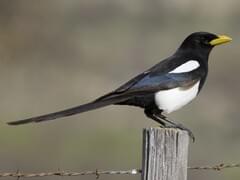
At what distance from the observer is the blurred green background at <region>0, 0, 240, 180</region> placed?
36.0ft

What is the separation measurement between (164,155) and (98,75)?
10068 millimetres

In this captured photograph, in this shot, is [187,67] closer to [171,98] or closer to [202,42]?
[171,98]

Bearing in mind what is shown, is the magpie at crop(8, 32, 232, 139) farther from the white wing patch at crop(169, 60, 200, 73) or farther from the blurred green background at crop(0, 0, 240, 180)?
the blurred green background at crop(0, 0, 240, 180)

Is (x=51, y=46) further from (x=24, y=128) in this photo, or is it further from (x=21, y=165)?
(x=21, y=165)

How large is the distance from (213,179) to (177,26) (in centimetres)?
705

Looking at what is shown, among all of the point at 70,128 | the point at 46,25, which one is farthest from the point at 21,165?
the point at 46,25

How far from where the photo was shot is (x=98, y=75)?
14.6m

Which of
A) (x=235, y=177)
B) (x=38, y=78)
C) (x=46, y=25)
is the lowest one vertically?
(x=235, y=177)

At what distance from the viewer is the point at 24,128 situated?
11.9 meters

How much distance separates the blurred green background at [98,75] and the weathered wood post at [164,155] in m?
5.21

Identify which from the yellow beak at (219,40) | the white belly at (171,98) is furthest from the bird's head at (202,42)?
the white belly at (171,98)

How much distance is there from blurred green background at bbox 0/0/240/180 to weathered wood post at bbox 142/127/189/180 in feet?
17.1

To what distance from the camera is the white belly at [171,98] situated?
6047 millimetres

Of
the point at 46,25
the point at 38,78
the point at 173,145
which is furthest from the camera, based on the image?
the point at 46,25
